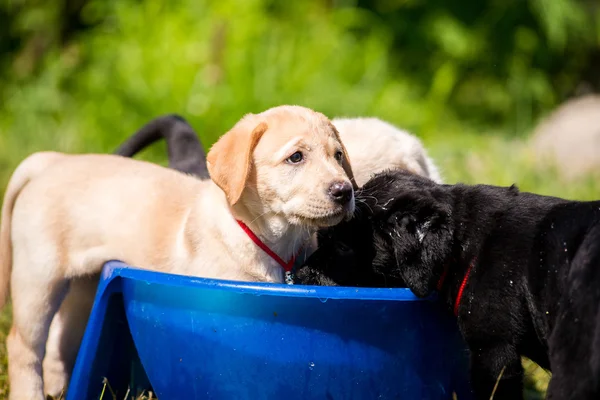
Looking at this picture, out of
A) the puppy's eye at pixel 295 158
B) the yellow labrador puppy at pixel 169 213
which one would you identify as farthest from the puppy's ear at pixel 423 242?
the puppy's eye at pixel 295 158

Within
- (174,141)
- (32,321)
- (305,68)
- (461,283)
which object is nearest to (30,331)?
(32,321)

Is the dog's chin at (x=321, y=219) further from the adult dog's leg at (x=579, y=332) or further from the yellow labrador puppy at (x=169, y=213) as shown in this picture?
the adult dog's leg at (x=579, y=332)

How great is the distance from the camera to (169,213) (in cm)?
384

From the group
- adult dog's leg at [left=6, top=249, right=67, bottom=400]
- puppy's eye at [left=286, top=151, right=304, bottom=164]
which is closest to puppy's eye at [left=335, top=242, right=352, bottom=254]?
puppy's eye at [left=286, top=151, right=304, bottom=164]

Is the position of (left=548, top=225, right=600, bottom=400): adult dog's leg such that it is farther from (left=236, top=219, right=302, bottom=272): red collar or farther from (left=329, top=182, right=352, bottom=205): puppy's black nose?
(left=236, top=219, right=302, bottom=272): red collar

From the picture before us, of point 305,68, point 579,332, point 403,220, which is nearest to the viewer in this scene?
point 579,332

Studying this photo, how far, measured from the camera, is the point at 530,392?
14.9ft

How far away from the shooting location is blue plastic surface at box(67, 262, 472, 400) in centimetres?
301

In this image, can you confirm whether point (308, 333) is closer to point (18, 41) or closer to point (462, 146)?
point (462, 146)

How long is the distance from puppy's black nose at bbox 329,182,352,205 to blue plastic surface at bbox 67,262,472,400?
43 centimetres

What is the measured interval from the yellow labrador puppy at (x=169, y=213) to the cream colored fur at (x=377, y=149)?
57 centimetres

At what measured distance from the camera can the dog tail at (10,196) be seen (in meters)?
4.11

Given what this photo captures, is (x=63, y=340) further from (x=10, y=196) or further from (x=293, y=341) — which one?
(x=293, y=341)

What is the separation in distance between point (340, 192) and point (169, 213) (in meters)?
1.01
